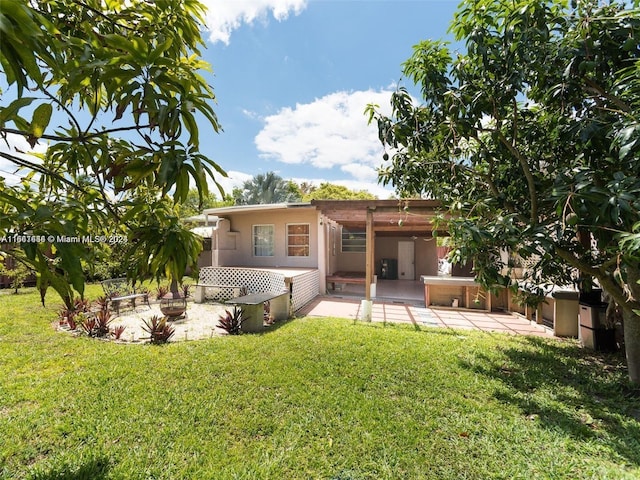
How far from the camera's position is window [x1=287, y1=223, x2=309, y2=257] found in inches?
528

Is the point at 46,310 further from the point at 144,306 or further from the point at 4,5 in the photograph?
the point at 4,5

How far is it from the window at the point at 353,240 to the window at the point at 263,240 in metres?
5.32

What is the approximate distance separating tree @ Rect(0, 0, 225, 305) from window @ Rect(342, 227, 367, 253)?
15.6 meters

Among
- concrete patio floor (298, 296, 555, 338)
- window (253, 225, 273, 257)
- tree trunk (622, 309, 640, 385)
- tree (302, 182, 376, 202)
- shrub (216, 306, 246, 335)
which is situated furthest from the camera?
tree (302, 182, 376, 202)

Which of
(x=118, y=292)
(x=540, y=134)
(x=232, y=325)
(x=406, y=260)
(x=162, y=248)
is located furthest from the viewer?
(x=406, y=260)

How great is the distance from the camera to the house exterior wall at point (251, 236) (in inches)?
521

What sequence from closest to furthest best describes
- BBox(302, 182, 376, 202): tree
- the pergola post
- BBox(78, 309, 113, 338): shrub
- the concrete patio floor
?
1. BBox(78, 309, 113, 338): shrub
2. the concrete patio floor
3. the pergola post
4. BBox(302, 182, 376, 202): tree

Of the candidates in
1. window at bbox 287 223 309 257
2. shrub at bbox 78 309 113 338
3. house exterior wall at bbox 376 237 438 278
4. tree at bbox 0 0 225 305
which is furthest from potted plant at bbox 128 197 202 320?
house exterior wall at bbox 376 237 438 278

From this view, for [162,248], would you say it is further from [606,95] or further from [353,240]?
[353,240]

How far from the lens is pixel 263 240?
569 inches

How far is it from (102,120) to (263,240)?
12.5m

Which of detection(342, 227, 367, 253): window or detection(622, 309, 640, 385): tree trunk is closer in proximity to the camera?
detection(622, 309, 640, 385): tree trunk

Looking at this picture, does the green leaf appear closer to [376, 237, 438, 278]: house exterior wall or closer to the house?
the house

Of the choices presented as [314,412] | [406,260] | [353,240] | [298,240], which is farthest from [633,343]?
[406,260]
